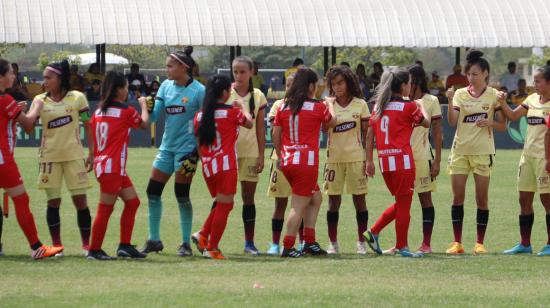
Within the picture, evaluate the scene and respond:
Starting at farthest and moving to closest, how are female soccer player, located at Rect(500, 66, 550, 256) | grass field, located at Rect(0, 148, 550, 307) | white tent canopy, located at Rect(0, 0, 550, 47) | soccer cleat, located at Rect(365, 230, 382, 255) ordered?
white tent canopy, located at Rect(0, 0, 550, 47) → female soccer player, located at Rect(500, 66, 550, 256) → soccer cleat, located at Rect(365, 230, 382, 255) → grass field, located at Rect(0, 148, 550, 307)

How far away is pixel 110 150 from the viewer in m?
10.5

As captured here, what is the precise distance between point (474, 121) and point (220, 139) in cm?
300

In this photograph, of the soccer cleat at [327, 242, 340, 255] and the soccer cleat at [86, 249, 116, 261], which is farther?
the soccer cleat at [327, 242, 340, 255]

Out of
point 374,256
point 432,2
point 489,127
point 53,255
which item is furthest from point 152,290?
point 432,2

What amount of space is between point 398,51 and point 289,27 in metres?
45.6

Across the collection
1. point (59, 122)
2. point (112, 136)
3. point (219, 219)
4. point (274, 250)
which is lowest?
point (274, 250)

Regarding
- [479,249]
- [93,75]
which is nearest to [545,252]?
[479,249]

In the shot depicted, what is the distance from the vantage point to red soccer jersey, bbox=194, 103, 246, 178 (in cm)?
1064

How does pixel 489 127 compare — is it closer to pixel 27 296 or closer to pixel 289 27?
pixel 27 296

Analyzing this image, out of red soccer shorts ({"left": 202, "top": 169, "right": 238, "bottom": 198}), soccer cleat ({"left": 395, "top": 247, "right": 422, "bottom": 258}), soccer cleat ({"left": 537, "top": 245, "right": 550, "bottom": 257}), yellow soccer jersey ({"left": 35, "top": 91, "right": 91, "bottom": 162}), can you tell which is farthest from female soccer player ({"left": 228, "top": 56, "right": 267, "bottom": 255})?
soccer cleat ({"left": 537, "top": 245, "right": 550, "bottom": 257})

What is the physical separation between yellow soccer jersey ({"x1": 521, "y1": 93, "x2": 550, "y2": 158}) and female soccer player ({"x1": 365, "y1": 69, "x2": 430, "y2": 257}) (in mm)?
1305

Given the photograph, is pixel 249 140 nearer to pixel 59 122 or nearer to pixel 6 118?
pixel 59 122

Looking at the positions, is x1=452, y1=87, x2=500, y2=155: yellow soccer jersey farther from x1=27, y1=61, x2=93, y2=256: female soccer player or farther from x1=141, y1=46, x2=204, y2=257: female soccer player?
x1=27, y1=61, x2=93, y2=256: female soccer player

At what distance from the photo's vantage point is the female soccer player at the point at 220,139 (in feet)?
34.7
